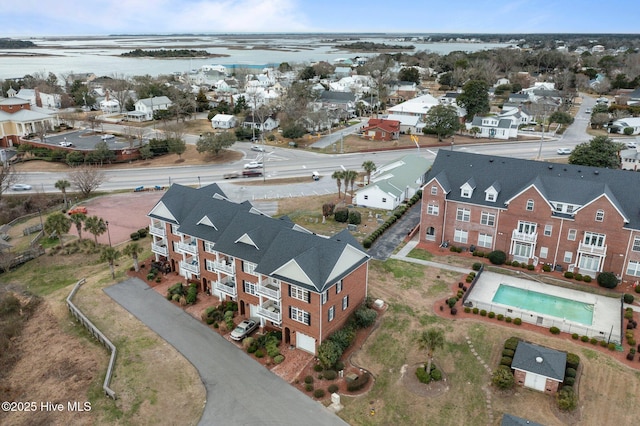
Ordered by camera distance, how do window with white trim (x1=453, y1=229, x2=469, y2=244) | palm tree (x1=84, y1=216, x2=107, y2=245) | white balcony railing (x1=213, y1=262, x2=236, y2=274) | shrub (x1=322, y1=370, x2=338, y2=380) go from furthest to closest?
palm tree (x1=84, y1=216, x2=107, y2=245), window with white trim (x1=453, y1=229, x2=469, y2=244), white balcony railing (x1=213, y1=262, x2=236, y2=274), shrub (x1=322, y1=370, x2=338, y2=380)

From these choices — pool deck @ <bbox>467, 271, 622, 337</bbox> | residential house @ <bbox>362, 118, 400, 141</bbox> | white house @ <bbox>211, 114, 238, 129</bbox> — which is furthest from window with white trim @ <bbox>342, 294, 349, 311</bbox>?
white house @ <bbox>211, 114, 238, 129</bbox>

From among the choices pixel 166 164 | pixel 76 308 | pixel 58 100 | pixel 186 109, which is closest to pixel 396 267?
pixel 76 308

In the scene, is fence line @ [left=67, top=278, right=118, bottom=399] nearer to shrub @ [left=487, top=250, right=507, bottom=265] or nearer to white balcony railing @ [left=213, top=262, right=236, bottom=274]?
white balcony railing @ [left=213, top=262, right=236, bottom=274]

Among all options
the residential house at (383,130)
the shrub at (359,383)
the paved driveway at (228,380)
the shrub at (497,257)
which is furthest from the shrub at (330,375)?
the residential house at (383,130)

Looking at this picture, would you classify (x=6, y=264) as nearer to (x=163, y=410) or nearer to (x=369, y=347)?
(x=163, y=410)

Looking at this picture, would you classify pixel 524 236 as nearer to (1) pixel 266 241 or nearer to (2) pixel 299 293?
(2) pixel 299 293

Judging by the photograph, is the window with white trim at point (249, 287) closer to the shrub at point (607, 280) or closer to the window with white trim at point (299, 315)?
the window with white trim at point (299, 315)

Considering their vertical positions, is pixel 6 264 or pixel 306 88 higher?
pixel 306 88
